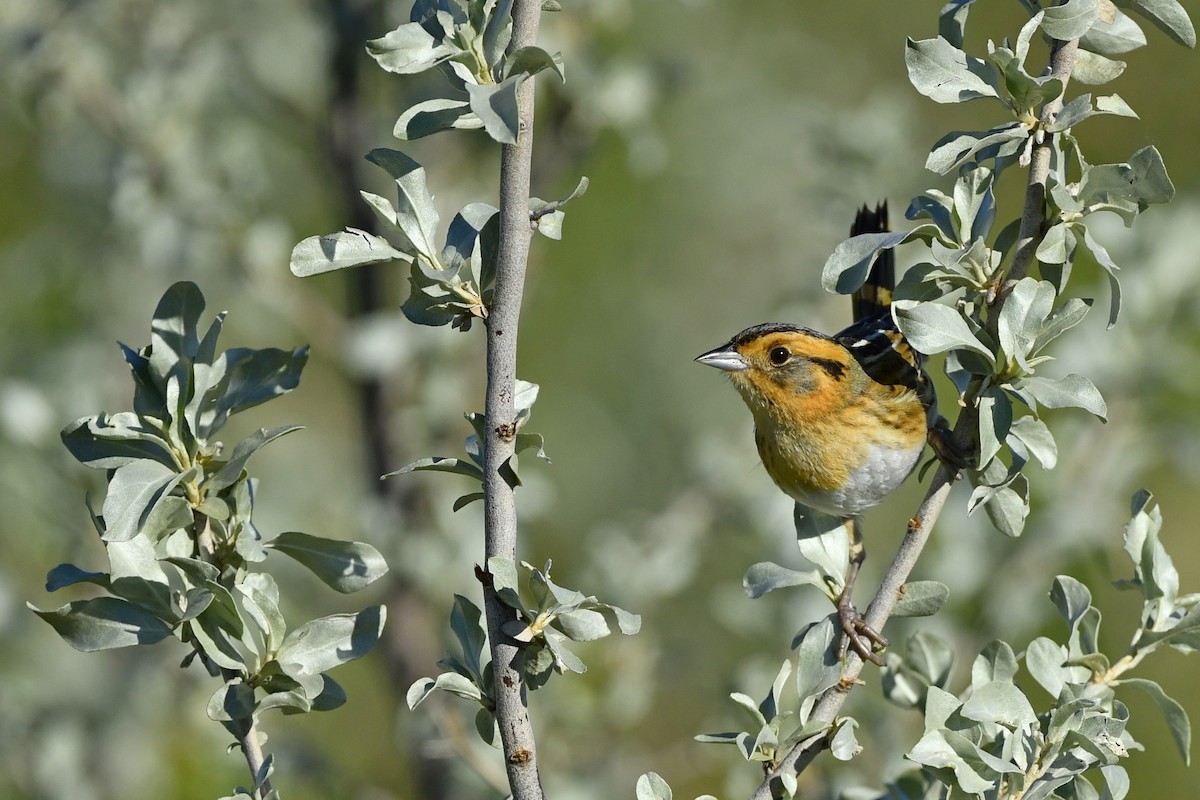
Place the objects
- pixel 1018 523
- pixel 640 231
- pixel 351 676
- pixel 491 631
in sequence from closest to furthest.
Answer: pixel 491 631 → pixel 1018 523 → pixel 351 676 → pixel 640 231

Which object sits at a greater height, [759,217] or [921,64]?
[921,64]

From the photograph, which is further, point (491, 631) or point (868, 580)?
point (868, 580)

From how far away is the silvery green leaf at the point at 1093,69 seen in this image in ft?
4.66

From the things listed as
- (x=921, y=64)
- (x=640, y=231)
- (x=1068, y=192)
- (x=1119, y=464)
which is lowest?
(x=640, y=231)

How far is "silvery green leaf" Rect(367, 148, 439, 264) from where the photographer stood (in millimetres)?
1296

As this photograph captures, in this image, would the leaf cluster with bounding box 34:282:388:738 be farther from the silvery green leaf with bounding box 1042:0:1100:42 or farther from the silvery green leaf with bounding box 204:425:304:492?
the silvery green leaf with bounding box 1042:0:1100:42

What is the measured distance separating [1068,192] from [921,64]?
0.66ft

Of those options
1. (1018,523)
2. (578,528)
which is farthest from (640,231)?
(1018,523)

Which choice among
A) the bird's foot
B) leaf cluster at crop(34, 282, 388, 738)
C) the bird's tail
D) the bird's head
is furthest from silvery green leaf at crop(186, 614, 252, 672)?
the bird's tail

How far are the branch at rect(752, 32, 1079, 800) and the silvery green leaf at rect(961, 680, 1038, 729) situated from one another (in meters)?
0.13

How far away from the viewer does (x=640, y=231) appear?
17.7 ft

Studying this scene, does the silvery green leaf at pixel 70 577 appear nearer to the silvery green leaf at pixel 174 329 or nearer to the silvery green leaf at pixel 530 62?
the silvery green leaf at pixel 174 329

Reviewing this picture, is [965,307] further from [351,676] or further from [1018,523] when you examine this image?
[351,676]

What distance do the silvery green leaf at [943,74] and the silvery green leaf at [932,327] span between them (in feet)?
0.72
